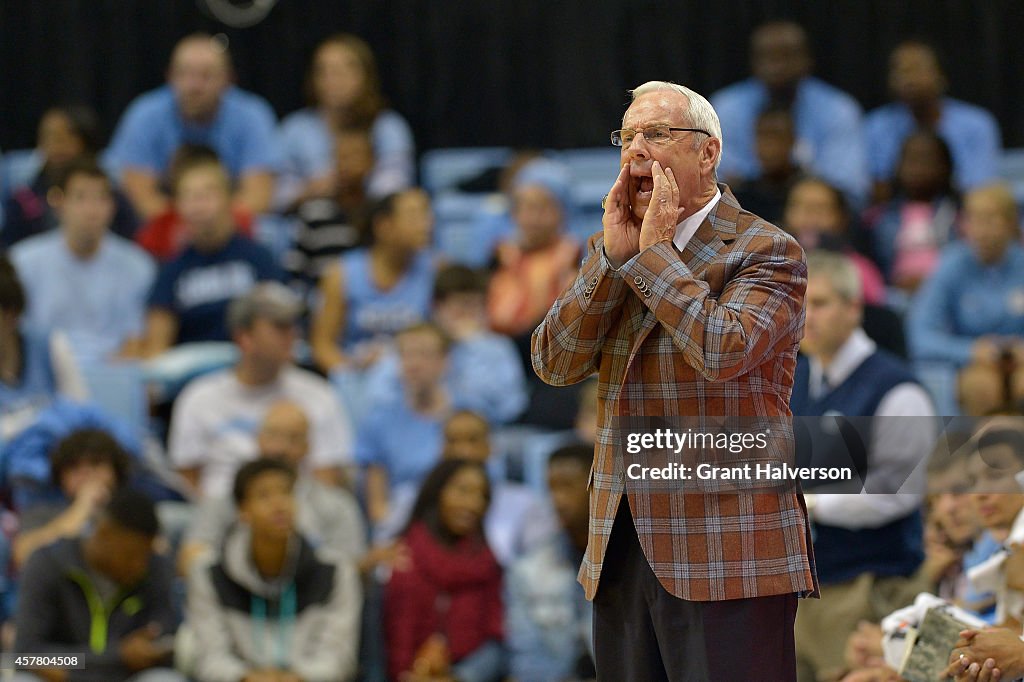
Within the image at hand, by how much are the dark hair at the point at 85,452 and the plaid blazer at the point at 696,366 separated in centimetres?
266

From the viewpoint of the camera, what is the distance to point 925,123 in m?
6.55

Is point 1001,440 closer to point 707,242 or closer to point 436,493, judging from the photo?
point 707,242

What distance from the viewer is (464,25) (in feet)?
23.4

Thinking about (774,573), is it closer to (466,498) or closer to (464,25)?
(466,498)

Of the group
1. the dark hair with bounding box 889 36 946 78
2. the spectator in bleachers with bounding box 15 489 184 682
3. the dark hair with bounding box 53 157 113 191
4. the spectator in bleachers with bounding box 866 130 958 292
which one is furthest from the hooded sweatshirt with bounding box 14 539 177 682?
the dark hair with bounding box 889 36 946 78

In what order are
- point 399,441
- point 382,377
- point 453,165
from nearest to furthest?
point 399,441, point 382,377, point 453,165

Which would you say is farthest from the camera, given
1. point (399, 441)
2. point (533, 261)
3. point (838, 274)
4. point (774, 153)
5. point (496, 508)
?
point (774, 153)

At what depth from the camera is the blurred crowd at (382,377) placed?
3.75 metres

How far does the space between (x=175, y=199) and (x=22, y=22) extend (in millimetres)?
1680

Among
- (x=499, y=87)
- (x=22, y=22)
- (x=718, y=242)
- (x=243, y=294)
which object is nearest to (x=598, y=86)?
(x=499, y=87)

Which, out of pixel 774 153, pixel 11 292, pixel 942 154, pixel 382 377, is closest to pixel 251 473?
pixel 382 377

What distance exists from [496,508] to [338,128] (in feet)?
7.30

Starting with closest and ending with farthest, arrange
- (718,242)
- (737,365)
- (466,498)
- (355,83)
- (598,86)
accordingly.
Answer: (737,365)
(718,242)
(466,498)
(355,83)
(598,86)

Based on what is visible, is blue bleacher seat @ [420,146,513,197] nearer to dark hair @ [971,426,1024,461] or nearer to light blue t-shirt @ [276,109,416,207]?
light blue t-shirt @ [276,109,416,207]
